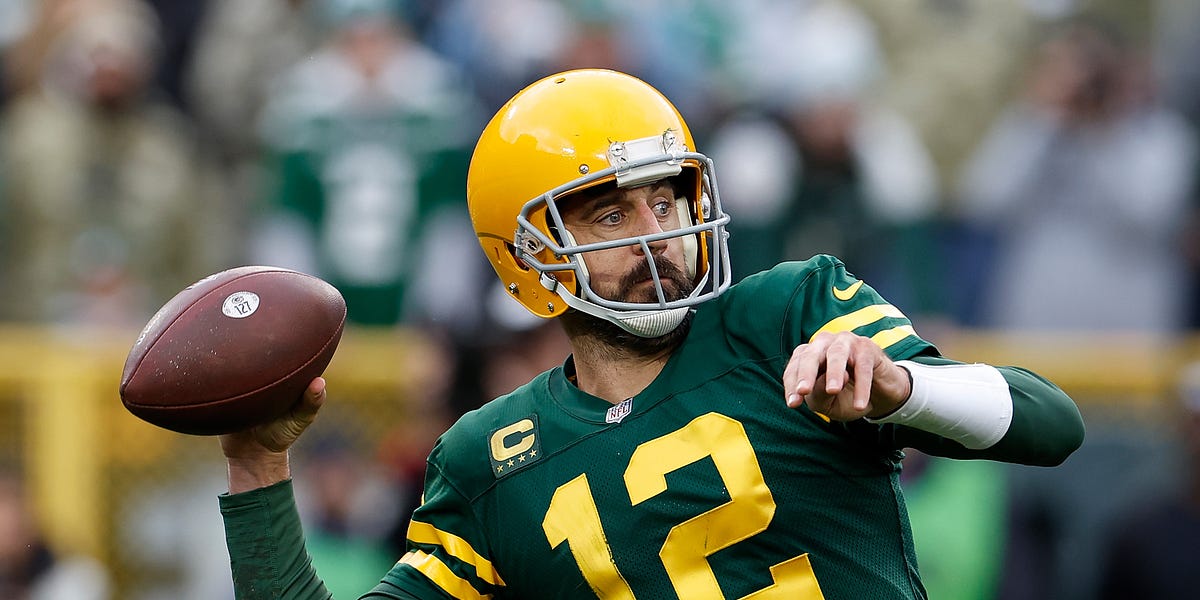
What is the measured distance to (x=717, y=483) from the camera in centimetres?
298

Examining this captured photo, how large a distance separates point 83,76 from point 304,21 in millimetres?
1000

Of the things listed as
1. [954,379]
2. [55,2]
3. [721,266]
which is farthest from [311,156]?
[954,379]

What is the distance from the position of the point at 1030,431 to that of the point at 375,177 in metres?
4.66

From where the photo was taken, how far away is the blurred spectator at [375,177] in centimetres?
701

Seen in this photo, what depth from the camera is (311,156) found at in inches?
282

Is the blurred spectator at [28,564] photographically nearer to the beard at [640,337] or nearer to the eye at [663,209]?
the beard at [640,337]

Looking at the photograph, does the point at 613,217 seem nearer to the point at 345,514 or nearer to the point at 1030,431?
the point at 1030,431

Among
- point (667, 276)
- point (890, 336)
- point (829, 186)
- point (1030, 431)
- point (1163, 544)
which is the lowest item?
point (1163, 544)

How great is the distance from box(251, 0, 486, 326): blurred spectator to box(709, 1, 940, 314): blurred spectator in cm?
108

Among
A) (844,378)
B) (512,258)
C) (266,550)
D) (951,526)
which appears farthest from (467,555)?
(951,526)

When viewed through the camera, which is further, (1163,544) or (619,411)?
(1163,544)

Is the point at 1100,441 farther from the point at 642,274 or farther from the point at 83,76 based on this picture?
the point at 83,76

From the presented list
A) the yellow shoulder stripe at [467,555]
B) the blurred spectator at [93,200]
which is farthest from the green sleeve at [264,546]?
the blurred spectator at [93,200]

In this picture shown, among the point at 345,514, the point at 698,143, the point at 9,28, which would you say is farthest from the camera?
the point at 9,28
